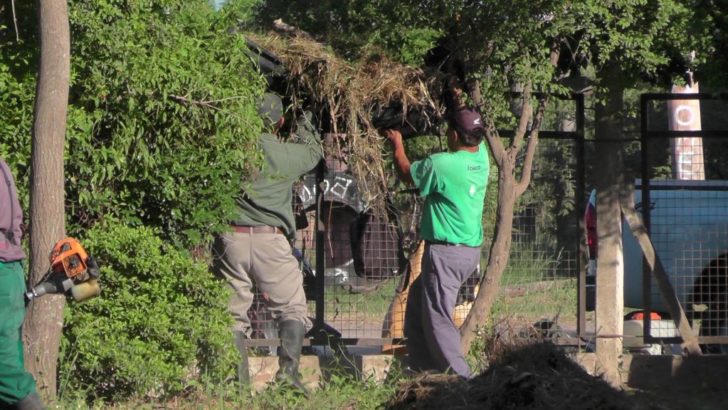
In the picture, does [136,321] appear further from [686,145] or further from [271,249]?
[686,145]

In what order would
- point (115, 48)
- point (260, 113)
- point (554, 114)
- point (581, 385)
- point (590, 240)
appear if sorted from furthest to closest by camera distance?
point (554, 114) < point (590, 240) < point (260, 113) < point (115, 48) < point (581, 385)

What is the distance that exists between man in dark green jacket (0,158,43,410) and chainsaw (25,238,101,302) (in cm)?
14

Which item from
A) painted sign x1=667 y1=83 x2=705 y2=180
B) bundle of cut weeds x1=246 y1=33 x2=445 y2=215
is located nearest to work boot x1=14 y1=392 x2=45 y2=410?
bundle of cut weeds x1=246 y1=33 x2=445 y2=215

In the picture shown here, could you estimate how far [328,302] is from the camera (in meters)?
8.62

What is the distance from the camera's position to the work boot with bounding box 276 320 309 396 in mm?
7582

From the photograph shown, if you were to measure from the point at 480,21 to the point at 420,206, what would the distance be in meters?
1.51

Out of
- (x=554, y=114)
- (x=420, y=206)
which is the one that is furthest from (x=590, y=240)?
(x=420, y=206)

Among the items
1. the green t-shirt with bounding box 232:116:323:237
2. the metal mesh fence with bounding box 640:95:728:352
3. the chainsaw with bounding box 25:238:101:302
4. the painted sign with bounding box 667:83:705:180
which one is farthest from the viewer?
the painted sign with bounding box 667:83:705:180

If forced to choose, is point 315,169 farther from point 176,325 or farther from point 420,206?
point 176,325

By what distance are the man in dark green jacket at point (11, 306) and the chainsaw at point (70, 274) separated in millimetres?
139

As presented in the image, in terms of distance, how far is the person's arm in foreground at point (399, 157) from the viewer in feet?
24.7

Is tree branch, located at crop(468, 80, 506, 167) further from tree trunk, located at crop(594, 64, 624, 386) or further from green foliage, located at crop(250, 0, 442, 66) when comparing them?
tree trunk, located at crop(594, 64, 624, 386)

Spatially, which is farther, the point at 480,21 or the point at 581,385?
the point at 480,21

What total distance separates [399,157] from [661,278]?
A: 2.58 metres
